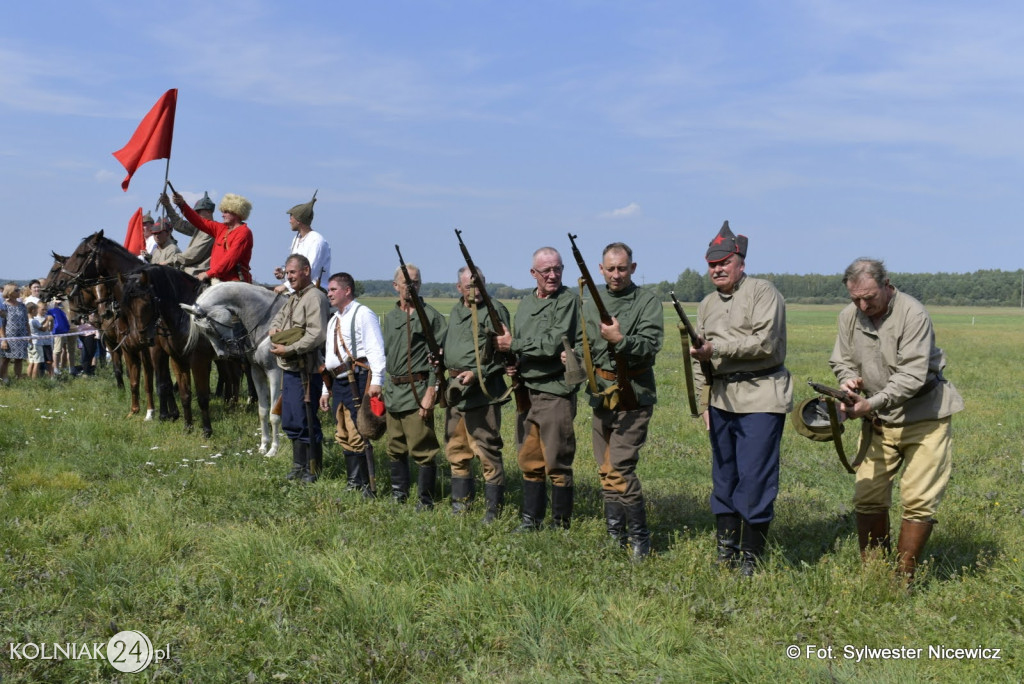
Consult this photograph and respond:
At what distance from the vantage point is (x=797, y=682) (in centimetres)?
443

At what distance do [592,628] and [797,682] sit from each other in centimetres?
126

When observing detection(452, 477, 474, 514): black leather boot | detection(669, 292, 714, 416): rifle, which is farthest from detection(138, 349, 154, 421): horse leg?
detection(669, 292, 714, 416): rifle

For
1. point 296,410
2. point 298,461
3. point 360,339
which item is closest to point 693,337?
point 360,339

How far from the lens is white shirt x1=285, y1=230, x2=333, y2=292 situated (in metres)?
10.9

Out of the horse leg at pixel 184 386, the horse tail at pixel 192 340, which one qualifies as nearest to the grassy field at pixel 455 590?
the horse leg at pixel 184 386

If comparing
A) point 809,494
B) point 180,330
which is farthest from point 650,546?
point 180,330

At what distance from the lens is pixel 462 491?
→ 325 inches

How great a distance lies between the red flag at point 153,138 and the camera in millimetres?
12742

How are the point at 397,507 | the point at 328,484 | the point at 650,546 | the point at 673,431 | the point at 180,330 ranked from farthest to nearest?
the point at 673,431
the point at 180,330
the point at 328,484
the point at 397,507
the point at 650,546

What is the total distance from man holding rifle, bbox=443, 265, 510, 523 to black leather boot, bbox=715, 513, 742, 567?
204cm

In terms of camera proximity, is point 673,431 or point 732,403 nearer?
point 732,403

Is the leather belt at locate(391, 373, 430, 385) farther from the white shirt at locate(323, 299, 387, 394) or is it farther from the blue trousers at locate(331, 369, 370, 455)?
the blue trousers at locate(331, 369, 370, 455)

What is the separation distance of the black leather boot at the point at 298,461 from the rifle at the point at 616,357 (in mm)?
4170

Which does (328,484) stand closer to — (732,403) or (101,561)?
(101,561)
